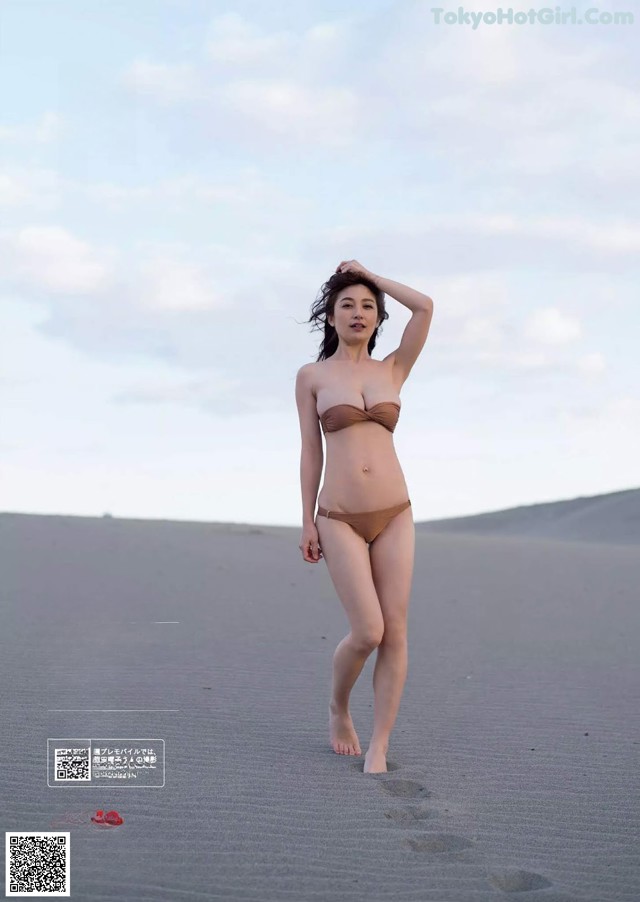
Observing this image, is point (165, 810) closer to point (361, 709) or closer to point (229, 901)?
point (229, 901)

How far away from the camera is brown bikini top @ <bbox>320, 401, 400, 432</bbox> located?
211 inches

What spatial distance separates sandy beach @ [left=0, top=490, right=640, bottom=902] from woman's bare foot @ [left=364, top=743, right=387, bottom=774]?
0.05 metres

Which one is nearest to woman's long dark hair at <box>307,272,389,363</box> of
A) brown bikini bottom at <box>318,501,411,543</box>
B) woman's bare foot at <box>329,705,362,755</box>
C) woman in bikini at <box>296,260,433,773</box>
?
woman in bikini at <box>296,260,433,773</box>

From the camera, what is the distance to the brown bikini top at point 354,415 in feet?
17.6

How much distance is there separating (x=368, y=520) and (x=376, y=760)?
1.13m

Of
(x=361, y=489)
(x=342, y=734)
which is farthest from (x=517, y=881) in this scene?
(x=361, y=489)

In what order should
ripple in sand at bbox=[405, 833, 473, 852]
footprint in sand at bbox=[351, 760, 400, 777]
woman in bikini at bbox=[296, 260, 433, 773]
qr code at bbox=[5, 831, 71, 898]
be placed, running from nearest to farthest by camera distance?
qr code at bbox=[5, 831, 71, 898]
ripple in sand at bbox=[405, 833, 473, 852]
footprint in sand at bbox=[351, 760, 400, 777]
woman in bikini at bbox=[296, 260, 433, 773]

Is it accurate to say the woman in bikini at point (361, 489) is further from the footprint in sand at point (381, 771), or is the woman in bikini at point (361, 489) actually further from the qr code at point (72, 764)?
the qr code at point (72, 764)

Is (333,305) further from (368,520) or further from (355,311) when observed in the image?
(368,520)

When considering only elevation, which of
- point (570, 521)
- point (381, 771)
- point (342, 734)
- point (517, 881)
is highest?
point (570, 521)

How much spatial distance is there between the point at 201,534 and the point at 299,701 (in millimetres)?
14011

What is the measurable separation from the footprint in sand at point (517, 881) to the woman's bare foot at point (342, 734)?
1758 millimetres

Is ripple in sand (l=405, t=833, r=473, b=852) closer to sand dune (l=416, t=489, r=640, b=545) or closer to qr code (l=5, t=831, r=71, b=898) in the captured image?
qr code (l=5, t=831, r=71, b=898)

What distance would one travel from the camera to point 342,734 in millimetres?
5602
